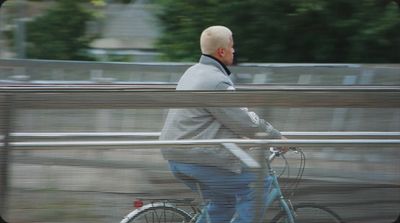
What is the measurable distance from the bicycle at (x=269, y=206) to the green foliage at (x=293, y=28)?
8909 mm

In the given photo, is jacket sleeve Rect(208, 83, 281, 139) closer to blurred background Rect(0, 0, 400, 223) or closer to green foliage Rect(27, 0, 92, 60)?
blurred background Rect(0, 0, 400, 223)

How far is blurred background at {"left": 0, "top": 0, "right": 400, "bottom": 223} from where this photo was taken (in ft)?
9.61

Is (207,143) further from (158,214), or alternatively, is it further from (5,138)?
(5,138)

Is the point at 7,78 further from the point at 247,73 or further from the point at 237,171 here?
the point at 237,171

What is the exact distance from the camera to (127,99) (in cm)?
293

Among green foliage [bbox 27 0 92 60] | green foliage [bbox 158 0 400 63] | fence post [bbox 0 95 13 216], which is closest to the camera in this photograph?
fence post [bbox 0 95 13 216]

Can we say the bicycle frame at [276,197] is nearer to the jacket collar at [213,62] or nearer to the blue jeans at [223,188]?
the blue jeans at [223,188]

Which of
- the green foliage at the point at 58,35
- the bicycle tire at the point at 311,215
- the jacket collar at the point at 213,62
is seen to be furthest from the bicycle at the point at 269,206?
the green foliage at the point at 58,35

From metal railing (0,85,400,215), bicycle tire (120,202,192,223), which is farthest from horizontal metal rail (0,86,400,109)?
bicycle tire (120,202,192,223)

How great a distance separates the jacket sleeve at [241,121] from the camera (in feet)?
9.75

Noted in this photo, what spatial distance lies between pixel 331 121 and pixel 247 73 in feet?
14.1

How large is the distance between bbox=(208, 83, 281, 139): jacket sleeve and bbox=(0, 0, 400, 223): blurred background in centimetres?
8

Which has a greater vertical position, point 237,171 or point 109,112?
point 109,112

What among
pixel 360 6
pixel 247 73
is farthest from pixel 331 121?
pixel 360 6
